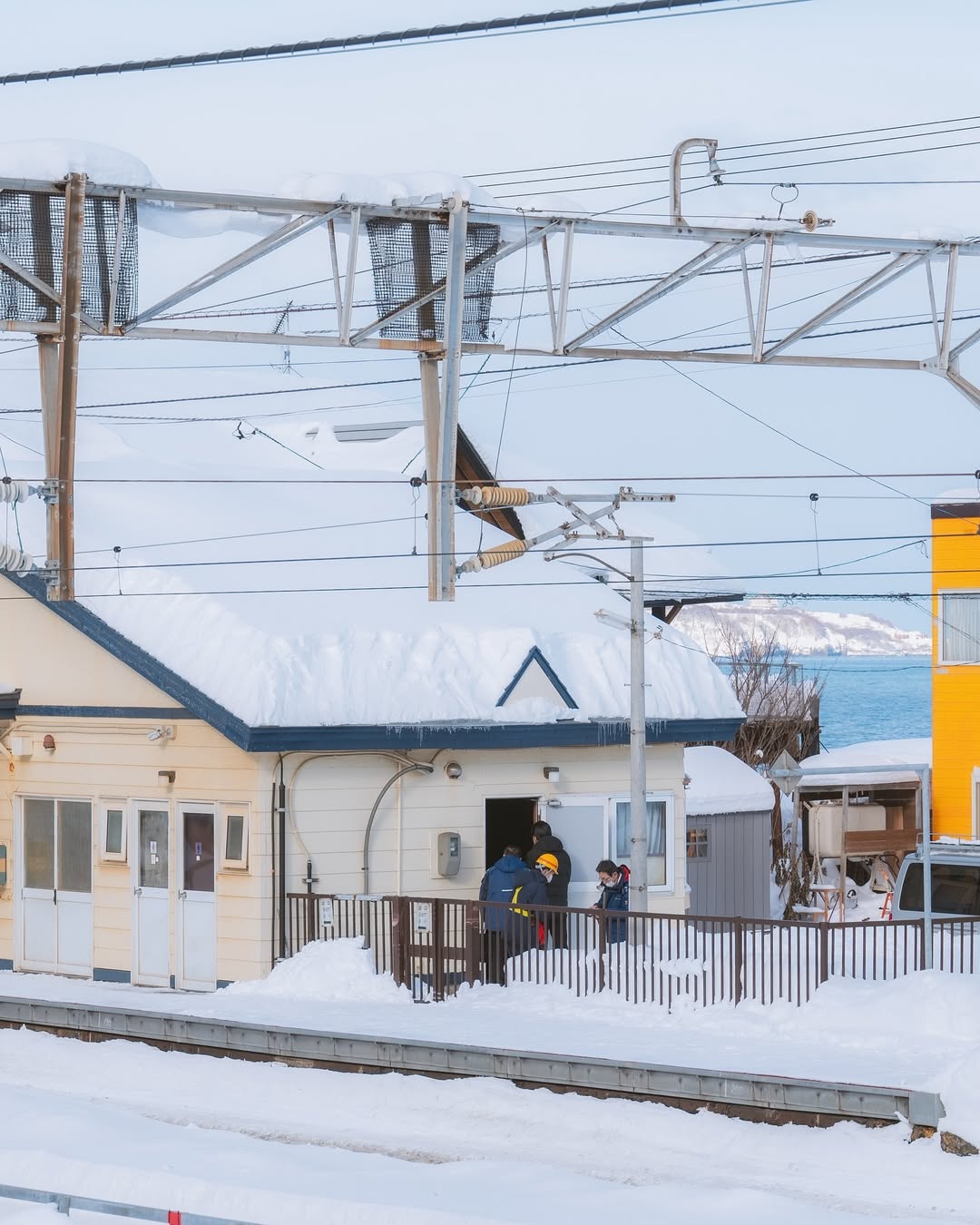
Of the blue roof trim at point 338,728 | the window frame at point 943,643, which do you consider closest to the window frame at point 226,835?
the blue roof trim at point 338,728

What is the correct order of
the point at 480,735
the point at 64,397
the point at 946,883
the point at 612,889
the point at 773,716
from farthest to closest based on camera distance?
the point at 773,716 → the point at 946,883 → the point at 480,735 → the point at 612,889 → the point at 64,397

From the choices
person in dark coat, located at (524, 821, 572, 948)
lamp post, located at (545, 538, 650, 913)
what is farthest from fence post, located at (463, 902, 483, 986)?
lamp post, located at (545, 538, 650, 913)

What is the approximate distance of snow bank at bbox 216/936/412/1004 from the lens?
58.8 ft

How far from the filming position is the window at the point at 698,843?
2995 cm

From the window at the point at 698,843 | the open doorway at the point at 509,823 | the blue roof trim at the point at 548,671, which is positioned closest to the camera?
the blue roof trim at the point at 548,671

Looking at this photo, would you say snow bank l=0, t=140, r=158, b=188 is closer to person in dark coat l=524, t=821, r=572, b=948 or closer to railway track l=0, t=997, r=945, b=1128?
railway track l=0, t=997, r=945, b=1128

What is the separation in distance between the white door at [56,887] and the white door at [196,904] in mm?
1550

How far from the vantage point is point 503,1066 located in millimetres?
14688

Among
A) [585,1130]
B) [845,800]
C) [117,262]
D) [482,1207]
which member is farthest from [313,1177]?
[845,800]

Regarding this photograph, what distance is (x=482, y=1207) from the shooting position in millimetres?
10711

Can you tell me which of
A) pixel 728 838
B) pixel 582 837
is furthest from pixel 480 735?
pixel 728 838

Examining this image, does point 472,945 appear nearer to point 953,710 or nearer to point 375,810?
point 375,810

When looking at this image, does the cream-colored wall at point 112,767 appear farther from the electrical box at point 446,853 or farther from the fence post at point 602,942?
the fence post at point 602,942

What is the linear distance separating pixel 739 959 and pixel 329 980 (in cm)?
442
